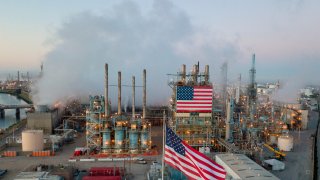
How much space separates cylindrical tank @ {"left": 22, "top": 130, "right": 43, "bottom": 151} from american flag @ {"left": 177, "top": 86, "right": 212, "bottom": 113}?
19.6m

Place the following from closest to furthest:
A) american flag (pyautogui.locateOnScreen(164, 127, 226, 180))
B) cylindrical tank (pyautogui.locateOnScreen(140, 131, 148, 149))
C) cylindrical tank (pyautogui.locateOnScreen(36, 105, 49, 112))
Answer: american flag (pyautogui.locateOnScreen(164, 127, 226, 180)) < cylindrical tank (pyautogui.locateOnScreen(140, 131, 148, 149)) < cylindrical tank (pyautogui.locateOnScreen(36, 105, 49, 112))

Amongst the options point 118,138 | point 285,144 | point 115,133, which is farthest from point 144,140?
point 285,144

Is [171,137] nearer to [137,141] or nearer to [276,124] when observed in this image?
[137,141]

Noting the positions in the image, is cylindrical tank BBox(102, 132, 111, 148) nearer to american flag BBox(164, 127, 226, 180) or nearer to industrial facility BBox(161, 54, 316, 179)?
industrial facility BBox(161, 54, 316, 179)

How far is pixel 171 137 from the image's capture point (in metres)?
16.3

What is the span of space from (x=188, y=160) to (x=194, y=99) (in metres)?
30.3

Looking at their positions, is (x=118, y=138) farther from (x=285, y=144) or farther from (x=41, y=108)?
(x=285, y=144)

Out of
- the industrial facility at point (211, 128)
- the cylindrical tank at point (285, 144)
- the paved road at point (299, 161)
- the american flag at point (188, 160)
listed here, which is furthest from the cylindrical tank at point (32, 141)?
the cylindrical tank at point (285, 144)

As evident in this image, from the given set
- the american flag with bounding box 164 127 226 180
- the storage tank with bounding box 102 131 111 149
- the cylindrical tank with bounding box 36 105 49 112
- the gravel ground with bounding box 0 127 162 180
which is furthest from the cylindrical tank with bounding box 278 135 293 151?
the cylindrical tank with bounding box 36 105 49 112

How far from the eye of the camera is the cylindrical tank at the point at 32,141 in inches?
1738

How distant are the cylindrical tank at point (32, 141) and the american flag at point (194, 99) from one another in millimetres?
19605

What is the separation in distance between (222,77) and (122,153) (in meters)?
56.1

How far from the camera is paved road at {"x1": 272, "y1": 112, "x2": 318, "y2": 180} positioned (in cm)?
3547

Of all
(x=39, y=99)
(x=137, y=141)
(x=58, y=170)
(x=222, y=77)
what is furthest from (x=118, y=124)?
(x=222, y=77)
